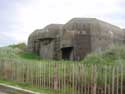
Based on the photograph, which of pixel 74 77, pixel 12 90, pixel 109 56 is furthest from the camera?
pixel 109 56

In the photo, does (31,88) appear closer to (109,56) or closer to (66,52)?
(109,56)

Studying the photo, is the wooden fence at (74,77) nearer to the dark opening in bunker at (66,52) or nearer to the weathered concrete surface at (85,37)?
the weathered concrete surface at (85,37)

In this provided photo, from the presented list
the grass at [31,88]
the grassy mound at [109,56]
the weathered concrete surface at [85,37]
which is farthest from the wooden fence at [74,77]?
the weathered concrete surface at [85,37]

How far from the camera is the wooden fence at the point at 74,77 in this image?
10084mm

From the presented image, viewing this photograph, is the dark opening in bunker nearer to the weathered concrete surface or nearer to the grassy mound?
the weathered concrete surface

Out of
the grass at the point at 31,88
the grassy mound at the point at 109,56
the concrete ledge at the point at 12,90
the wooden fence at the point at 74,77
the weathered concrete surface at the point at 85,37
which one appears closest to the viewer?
the wooden fence at the point at 74,77

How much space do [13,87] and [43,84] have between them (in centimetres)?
126

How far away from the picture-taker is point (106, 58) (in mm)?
14406

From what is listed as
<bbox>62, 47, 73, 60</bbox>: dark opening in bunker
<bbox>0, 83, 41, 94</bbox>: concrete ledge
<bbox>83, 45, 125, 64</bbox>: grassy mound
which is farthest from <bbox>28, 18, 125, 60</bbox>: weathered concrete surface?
<bbox>0, 83, 41, 94</bbox>: concrete ledge

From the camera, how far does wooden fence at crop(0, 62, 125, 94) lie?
10.1 metres

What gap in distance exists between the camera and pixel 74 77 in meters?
11.2

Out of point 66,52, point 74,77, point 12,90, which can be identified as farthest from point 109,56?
point 66,52

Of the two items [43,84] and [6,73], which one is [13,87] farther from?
[6,73]

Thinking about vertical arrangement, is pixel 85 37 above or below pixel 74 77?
above
